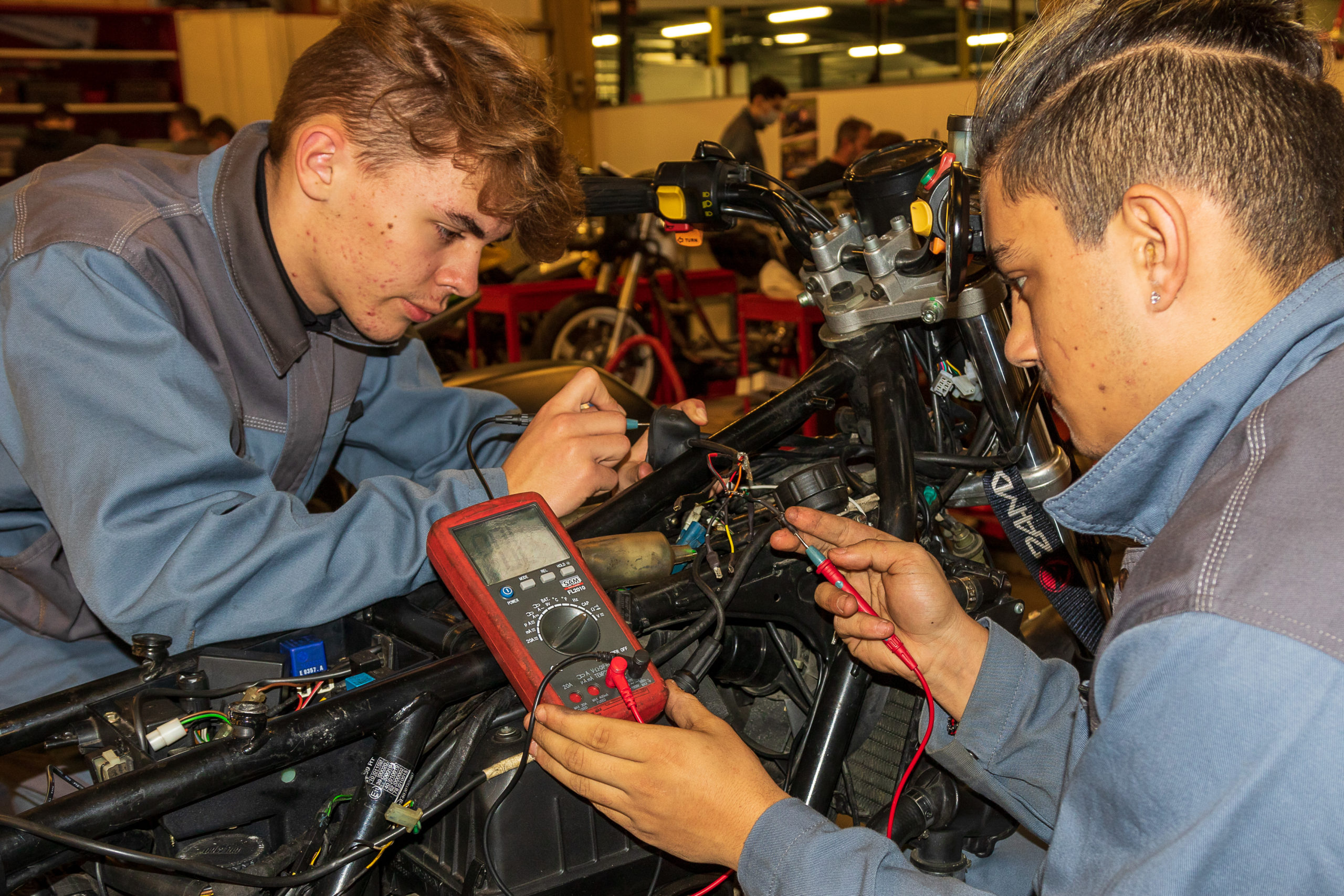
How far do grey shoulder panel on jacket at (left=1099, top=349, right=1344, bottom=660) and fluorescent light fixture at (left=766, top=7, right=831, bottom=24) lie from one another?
9.98 meters

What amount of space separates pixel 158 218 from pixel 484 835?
859 millimetres

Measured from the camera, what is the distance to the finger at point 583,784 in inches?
35.8

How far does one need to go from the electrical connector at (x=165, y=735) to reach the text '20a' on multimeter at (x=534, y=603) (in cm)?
27

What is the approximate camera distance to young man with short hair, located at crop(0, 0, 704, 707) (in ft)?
3.56

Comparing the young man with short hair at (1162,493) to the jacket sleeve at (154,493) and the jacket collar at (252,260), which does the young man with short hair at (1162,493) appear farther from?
the jacket collar at (252,260)

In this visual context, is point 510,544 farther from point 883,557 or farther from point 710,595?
point 883,557

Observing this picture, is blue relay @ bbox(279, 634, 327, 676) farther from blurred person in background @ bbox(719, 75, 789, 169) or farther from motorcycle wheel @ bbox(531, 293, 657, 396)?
blurred person in background @ bbox(719, 75, 789, 169)

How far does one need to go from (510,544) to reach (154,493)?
1.31ft

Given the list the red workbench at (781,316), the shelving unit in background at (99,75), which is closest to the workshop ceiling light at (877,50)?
the red workbench at (781,316)

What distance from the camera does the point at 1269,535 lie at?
62 centimetres

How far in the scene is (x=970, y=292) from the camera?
3.91ft

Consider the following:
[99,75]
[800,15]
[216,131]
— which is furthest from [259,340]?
[800,15]

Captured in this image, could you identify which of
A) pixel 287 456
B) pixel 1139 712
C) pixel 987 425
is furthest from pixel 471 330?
pixel 1139 712

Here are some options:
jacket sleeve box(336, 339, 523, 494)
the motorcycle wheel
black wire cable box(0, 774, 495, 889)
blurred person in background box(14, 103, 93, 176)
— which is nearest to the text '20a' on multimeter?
black wire cable box(0, 774, 495, 889)
